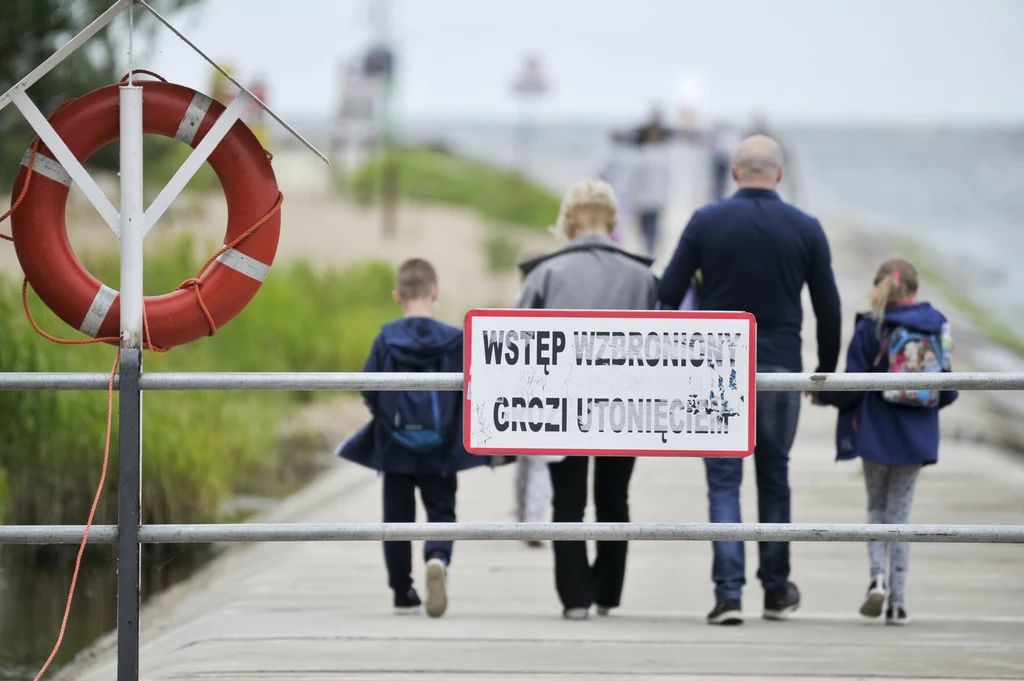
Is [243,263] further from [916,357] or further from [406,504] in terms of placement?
[916,357]

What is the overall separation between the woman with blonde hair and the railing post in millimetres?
1724

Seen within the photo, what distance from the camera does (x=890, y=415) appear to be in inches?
198

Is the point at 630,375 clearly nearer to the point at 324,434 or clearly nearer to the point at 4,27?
the point at 4,27

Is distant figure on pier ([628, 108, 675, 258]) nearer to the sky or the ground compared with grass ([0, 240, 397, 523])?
nearer to the sky

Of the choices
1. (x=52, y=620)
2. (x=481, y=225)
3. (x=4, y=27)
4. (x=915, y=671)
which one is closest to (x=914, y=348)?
(x=915, y=671)

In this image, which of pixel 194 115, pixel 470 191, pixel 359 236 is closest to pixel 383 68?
pixel 470 191

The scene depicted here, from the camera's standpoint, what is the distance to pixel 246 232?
4043mm

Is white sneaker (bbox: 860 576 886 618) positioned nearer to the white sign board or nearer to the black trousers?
the black trousers

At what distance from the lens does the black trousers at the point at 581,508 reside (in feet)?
16.4

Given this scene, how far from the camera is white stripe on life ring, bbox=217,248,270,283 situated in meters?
4.04

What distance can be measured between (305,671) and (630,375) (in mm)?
1420

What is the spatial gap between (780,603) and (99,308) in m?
2.70

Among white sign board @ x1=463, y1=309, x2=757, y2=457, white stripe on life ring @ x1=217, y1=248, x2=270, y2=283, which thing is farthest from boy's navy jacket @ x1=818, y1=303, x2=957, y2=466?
white stripe on life ring @ x1=217, y1=248, x2=270, y2=283

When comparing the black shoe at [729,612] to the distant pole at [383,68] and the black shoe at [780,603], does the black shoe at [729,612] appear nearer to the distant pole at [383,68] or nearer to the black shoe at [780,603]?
the black shoe at [780,603]
